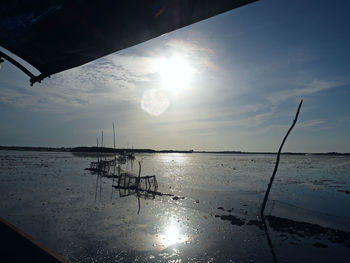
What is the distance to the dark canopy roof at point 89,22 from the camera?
1687 mm

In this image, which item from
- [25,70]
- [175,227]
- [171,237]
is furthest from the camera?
[175,227]

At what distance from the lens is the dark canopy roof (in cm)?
169

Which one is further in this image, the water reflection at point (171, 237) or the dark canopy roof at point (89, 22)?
the water reflection at point (171, 237)

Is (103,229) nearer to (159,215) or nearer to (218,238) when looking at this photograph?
(159,215)

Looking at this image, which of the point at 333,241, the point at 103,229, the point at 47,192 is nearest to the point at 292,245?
the point at 333,241

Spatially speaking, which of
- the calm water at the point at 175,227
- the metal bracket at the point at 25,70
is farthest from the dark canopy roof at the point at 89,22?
the calm water at the point at 175,227

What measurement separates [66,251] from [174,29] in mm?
11539

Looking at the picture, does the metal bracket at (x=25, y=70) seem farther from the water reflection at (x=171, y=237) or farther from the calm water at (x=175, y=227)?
the water reflection at (x=171, y=237)

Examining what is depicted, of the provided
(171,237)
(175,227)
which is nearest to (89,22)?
(171,237)

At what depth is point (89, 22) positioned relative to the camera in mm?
1991

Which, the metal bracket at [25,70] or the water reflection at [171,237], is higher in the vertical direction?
the metal bracket at [25,70]

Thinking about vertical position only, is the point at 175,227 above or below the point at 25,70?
below

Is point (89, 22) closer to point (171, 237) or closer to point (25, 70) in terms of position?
point (25, 70)

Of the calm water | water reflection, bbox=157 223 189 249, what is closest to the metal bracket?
the calm water
